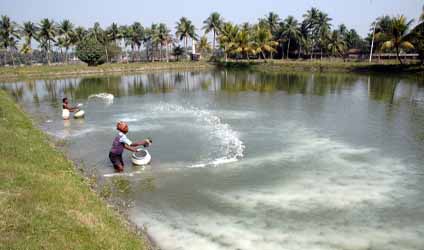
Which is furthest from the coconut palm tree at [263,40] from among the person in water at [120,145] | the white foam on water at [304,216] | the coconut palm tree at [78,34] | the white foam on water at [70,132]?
the person in water at [120,145]

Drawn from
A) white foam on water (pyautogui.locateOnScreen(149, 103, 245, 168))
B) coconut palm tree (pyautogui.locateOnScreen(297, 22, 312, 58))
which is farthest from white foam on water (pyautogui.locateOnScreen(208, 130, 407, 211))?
coconut palm tree (pyautogui.locateOnScreen(297, 22, 312, 58))

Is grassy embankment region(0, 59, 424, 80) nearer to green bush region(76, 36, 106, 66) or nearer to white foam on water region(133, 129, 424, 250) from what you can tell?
green bush region(76, 36, 106, 66)

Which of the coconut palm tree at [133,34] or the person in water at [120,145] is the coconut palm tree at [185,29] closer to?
the coconut palm tree at [133,34]

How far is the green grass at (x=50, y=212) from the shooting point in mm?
5738

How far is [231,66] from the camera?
68.7 metres

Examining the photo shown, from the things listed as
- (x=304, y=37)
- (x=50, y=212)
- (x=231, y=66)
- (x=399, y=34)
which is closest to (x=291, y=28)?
(x=304, y=37)

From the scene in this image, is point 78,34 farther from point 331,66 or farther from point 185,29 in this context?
point 331,66

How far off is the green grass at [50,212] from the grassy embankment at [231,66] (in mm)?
44653

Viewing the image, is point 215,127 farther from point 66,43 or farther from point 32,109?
point 66,43

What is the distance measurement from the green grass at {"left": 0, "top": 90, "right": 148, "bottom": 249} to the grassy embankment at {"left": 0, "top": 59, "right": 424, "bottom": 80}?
146ft

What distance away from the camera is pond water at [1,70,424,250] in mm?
7699

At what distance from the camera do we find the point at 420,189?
31.9ft

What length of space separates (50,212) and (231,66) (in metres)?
63.5

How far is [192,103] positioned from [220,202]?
17.2m
